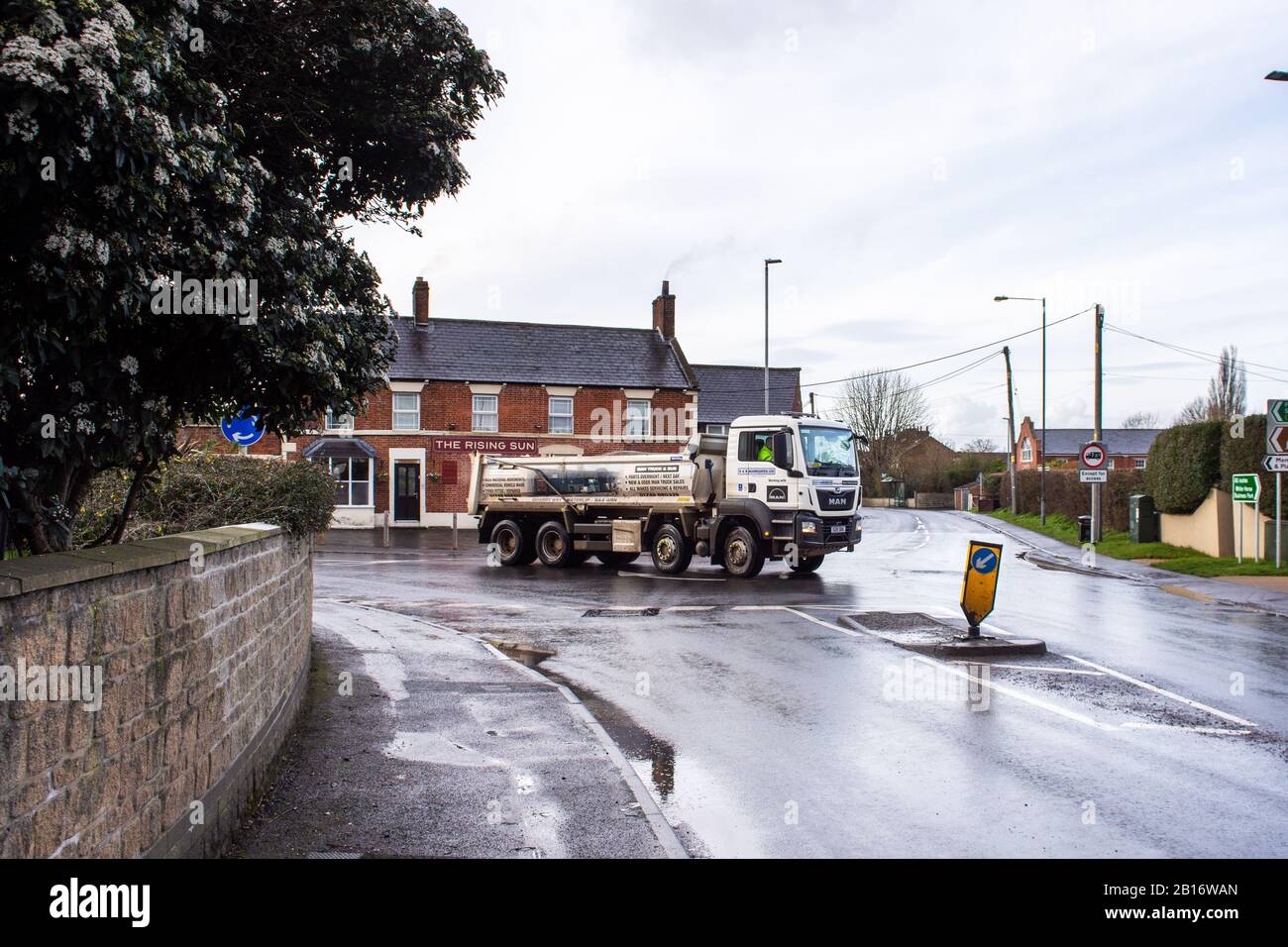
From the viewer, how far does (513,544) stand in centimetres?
2450

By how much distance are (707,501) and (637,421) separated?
20.8 metres

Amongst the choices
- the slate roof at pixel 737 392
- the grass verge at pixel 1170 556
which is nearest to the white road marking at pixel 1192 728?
the grass verge at pixel 1170 556

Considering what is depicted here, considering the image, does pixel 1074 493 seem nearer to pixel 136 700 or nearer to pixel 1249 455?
pixel 1249 455

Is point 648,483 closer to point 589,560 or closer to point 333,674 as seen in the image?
point 589,560

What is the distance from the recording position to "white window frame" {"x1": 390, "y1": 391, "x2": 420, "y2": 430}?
39.6 metres

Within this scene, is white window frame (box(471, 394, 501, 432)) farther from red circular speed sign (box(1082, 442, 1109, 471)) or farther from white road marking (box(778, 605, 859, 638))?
white road marking (box(778, 605, 859, 638))

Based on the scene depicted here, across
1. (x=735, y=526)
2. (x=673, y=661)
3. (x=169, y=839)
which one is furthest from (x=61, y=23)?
(x=735, y=526)

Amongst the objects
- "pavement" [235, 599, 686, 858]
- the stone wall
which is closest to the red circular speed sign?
"pavement" [235, 599, 686, 858]

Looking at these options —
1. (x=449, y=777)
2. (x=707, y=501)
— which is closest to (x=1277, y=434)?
(x=707, y=501)

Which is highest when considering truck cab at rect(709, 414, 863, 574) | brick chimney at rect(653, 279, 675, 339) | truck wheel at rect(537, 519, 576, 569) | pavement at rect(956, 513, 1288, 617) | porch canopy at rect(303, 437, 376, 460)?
A: brick chimney at rect(653, 279, 675, 339)

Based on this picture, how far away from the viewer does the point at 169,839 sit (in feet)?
14.7

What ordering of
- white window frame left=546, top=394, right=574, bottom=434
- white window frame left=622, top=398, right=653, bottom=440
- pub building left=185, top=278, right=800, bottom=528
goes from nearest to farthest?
1. pub building left=185, top=278, right=800, bottom=528
2. white window frame left=546, top=394, right=574, bottom=434
3. white window frame left=622, top=398, right=653, bottom=440

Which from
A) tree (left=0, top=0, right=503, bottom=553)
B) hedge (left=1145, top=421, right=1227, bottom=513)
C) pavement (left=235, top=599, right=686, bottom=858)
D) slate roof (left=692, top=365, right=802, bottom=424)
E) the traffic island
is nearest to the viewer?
tree (left=0, top=0, right=503, bottom=553)

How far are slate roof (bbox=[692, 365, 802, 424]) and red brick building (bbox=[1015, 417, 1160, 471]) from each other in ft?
138
